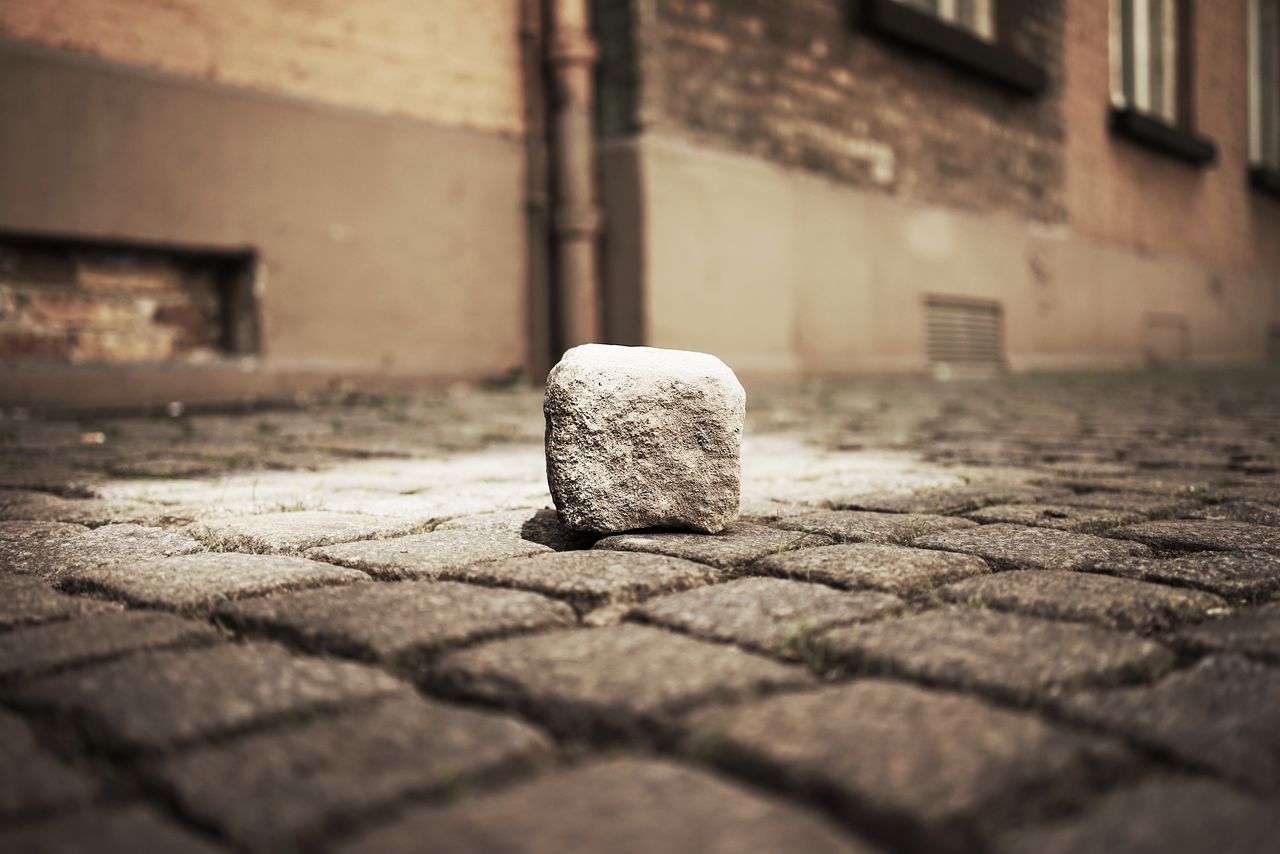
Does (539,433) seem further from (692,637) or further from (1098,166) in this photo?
(1098,166)

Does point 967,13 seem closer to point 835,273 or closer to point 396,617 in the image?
point 835,273

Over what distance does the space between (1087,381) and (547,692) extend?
7.54 meters

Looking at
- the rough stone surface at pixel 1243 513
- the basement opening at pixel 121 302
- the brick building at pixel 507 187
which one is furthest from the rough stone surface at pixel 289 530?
the basement opening at pixel 121 302

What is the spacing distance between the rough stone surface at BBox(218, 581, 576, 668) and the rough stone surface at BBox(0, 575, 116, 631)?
0.63 ft

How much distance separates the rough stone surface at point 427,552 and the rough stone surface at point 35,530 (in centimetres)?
52

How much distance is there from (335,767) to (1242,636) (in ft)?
3.10

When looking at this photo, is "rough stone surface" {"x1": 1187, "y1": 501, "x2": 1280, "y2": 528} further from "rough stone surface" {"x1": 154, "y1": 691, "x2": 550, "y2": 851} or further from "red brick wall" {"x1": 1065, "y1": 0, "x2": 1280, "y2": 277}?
"red brick wall" {"x1": 1065, "y1": 0, "x2": 1280, "y2": 277}

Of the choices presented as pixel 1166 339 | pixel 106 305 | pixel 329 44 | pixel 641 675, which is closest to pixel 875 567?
pixel 641 675

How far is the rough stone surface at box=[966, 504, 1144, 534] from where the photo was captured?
1926mm

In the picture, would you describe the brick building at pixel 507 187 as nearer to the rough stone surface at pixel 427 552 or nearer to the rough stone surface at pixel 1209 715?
the rough stone surface at pixel 427 552

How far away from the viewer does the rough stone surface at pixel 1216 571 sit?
1.42 meters

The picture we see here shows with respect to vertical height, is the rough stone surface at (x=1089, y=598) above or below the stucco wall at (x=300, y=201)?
below

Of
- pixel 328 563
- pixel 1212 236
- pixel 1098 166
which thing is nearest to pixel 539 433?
pixel 328 563

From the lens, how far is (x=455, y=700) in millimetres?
1031
